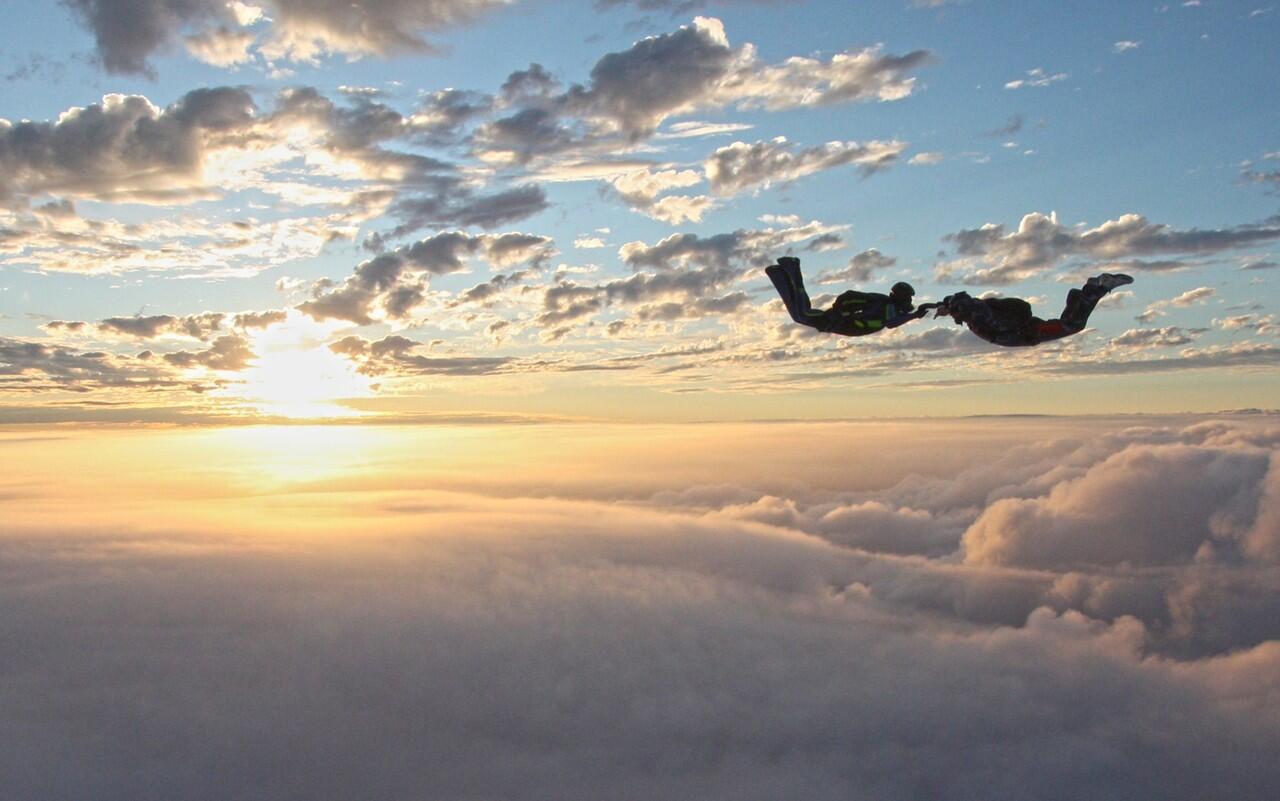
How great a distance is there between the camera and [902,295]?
26.3 ft

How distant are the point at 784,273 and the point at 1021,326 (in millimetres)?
2878

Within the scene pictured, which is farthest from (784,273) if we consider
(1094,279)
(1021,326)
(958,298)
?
(1094,279)

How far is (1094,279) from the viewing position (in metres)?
9.23

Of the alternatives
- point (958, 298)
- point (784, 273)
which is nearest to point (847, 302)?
point (784, 273)

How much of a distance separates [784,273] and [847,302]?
894 mm

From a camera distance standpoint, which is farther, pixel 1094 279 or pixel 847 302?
pixel 1094 279

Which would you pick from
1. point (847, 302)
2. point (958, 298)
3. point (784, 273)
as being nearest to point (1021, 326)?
point (958, 298)

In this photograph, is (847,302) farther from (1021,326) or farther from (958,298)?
(1021,326)

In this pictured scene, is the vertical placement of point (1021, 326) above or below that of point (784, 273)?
below

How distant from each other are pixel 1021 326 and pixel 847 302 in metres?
2.31

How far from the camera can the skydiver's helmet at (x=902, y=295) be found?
26.3 feet

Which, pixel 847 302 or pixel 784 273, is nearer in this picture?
pixel 847 302

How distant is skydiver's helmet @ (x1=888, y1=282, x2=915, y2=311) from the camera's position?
8.02 m

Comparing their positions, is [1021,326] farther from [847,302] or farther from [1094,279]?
[847,302]
